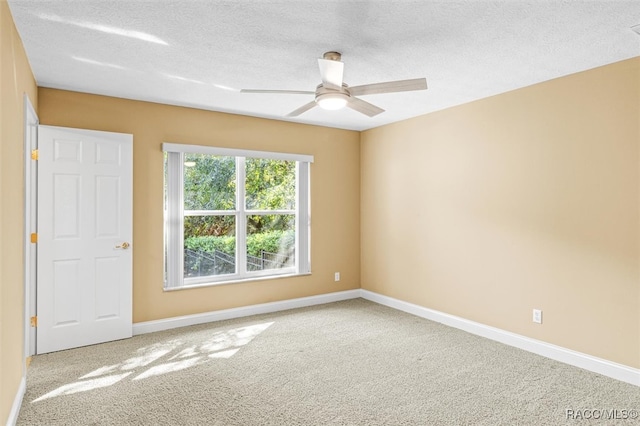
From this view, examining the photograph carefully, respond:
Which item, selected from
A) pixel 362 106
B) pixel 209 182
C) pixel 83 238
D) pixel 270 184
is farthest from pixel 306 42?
pixel 83 238

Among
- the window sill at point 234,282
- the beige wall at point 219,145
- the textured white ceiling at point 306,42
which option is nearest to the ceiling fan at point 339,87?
the textured white ceiling at point 306,42

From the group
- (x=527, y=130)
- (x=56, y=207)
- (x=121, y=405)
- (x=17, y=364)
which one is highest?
(x=527, y=130)

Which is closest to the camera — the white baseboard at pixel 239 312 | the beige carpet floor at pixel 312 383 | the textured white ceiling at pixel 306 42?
the textured white ceiling at pixel 306 42

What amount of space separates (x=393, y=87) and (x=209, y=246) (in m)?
3.02

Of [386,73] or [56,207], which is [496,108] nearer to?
[386,73]

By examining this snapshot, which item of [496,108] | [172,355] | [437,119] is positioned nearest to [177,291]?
[172,355]

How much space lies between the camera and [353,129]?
222 inches

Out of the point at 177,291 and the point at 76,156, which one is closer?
the point at 76,156

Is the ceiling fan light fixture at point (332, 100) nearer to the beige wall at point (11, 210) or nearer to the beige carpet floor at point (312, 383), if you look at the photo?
the beige wall at point (11, 210)

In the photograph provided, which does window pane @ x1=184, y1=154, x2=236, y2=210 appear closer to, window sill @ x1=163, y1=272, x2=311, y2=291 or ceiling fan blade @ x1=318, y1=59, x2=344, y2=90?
window sill @ x1=163, y1=272, x2=311, y2=291

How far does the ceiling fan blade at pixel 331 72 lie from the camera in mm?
2541

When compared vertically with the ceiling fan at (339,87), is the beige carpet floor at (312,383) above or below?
below

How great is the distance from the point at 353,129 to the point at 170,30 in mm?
3418

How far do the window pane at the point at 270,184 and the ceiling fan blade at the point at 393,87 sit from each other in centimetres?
241
